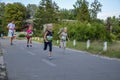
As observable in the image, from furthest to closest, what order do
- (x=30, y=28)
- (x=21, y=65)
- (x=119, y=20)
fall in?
(x=119, y=20) → (x=30, y=28) → (x=21, y=65)

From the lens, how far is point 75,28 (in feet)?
147

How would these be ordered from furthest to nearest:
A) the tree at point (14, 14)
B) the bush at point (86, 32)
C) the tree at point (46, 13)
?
1. the tree at point (14, 14)
2. the tree at point (46, 13)
3. the bush at point (86, 32)

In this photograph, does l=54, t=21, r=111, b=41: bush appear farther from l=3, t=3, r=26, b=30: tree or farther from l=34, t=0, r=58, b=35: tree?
l=3, t=3, r=26, b=30: tree

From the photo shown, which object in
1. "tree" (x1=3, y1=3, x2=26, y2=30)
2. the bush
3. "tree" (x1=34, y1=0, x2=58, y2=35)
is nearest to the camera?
the bush

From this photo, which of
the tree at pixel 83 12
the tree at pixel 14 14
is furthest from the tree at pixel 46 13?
the tree at pixel 14 14

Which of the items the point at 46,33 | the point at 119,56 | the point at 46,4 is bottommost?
the point at 119,56

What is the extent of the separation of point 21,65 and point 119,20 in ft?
295

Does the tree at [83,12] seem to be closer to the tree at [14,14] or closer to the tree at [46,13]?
the tree at [46,13]

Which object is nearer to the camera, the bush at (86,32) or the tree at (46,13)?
the bush at (86,32)

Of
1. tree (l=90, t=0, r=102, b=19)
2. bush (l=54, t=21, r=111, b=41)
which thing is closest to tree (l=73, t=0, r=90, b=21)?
tree (l=90, t=0, r=102, b=19)

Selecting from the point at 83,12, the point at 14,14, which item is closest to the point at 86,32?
the point at 83,12

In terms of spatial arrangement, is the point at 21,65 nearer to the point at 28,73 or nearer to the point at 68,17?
the point at 28,73

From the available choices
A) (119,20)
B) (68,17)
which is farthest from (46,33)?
(68,17)

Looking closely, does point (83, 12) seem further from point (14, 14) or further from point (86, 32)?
point (86, 32)
